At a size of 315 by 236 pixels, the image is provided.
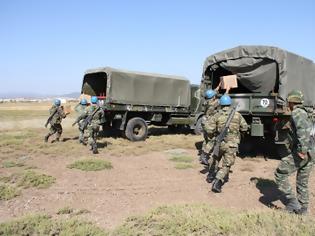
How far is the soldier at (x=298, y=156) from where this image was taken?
5445 millimetres

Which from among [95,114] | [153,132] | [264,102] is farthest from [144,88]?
[264,102]

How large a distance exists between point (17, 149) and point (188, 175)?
6229 millimetres

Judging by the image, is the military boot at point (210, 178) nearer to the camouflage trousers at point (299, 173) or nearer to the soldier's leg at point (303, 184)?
the camouflage trousers at point (299, 173)

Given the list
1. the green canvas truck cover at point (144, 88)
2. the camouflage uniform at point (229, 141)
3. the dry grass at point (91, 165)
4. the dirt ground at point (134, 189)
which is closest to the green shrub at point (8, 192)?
the dirt ground at point (134, 189)

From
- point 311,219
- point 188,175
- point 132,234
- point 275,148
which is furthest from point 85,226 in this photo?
point 275,148

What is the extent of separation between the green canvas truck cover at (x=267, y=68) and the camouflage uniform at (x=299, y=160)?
4410mm

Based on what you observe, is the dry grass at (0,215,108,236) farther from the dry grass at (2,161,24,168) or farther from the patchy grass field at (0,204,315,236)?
the dry grass at (2,161,24,168)

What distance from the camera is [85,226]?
5094 millimetres

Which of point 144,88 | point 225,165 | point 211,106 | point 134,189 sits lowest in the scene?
point 134,189

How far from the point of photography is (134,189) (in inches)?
292

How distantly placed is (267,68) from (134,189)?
518 centimetres

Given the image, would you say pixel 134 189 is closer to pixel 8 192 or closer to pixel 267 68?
pixel 8 192

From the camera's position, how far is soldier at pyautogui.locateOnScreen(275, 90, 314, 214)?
5.45 metres

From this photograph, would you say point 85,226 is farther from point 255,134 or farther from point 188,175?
point 255,134
